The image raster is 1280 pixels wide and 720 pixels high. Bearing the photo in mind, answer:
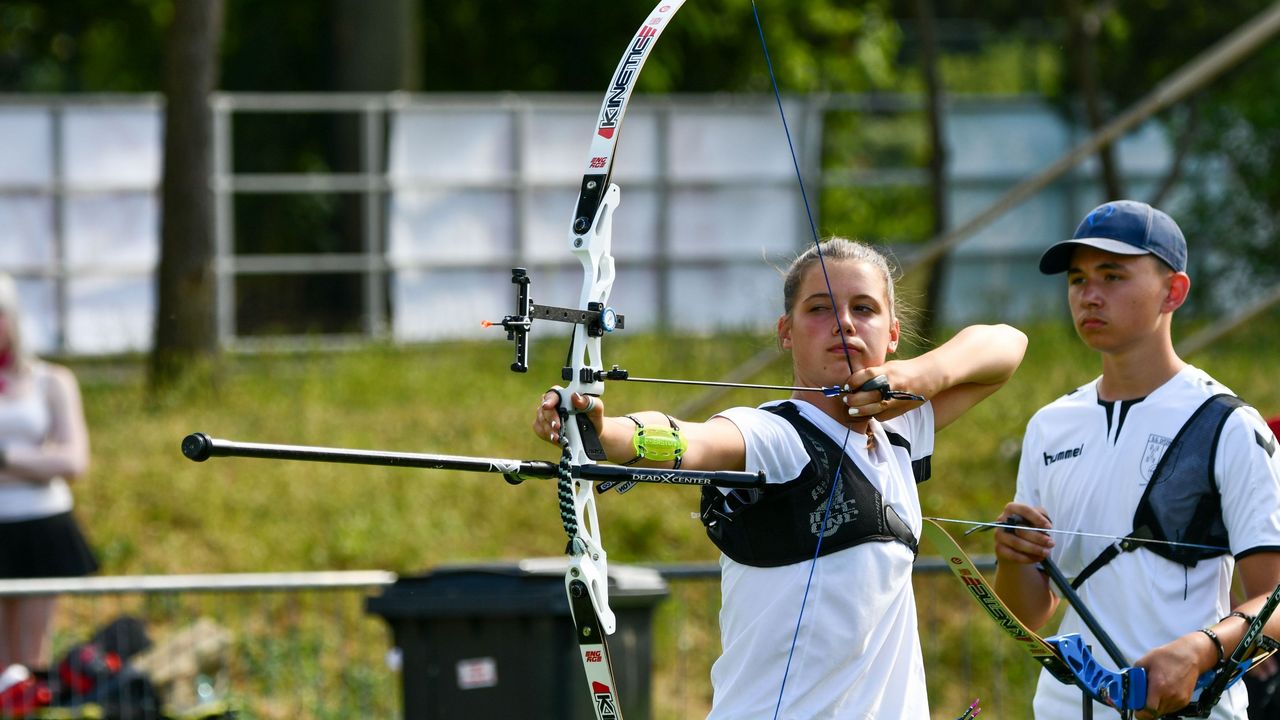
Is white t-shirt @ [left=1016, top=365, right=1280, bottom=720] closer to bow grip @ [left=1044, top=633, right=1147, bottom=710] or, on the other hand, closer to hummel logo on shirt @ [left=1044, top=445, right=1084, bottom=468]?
hummel logo on shirt @ [left=1044, top=445, right=1084, bottom=468]

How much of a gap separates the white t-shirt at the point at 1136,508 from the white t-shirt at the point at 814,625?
0.62m

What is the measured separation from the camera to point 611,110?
11.3 feet

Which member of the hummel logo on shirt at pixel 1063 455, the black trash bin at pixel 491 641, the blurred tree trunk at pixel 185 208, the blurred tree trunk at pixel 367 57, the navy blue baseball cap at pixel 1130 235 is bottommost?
the black trash bin at pixel 491 641

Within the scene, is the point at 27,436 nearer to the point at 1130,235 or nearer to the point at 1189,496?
the point at 1130,235

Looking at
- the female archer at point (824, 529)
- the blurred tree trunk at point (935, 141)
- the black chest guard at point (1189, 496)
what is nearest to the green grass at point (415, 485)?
the blurred tree trunk at point (935, 141)

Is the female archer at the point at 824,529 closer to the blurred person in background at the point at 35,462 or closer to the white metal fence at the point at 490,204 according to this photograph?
the blurred person in background at the point at 35,462

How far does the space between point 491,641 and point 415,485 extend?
4.33m

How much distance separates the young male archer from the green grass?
445 cm

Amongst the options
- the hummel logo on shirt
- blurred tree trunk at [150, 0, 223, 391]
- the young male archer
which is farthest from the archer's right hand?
blurred tree trunk at [150, 0, 223, 391]

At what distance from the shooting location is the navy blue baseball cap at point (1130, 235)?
3.76 metres

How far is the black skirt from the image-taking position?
7215 millimetres

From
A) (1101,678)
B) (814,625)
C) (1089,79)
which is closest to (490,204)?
(1089,79)

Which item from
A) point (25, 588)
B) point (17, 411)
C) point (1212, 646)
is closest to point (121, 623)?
point (25, 588)

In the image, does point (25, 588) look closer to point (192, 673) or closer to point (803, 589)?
point (192, 673)
